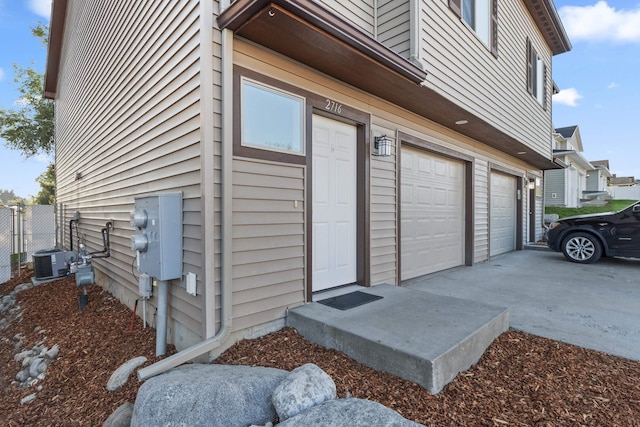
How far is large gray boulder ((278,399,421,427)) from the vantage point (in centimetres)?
148

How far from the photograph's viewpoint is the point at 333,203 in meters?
3.73

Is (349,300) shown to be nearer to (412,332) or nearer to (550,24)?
(412,332)

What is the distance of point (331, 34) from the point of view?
2.67 meters

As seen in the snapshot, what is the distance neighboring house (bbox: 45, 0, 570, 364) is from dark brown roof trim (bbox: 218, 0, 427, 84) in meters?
0.02

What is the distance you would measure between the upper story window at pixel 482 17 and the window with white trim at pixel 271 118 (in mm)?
3002

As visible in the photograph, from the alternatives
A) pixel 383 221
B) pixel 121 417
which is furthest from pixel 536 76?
pixel 121 417

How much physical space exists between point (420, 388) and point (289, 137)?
2.32 m

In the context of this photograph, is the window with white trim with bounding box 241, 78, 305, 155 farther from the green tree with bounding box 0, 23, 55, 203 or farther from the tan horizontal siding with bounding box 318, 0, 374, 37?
the green tree with bounding box 0, 23, 55, 203

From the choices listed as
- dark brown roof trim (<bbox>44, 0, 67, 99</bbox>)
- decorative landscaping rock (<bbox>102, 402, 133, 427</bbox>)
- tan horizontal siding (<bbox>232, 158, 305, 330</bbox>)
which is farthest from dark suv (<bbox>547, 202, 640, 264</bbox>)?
dark brown roof trim (<bbox>44, 0, 67, 99</bbox>)

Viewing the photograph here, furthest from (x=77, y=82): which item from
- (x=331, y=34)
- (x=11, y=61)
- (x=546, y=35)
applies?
(x=11, y=61)

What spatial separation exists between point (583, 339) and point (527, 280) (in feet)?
8.26

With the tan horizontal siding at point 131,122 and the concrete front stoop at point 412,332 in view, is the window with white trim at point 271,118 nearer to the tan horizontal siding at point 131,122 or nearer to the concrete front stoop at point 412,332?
the tan horizontal siding at point 131,122

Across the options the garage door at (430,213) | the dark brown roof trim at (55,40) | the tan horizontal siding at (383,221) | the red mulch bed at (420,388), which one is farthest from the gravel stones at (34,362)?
the dark brown roof trim at (55,40)

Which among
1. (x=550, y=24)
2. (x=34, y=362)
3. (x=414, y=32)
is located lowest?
(x=34, y=362)
